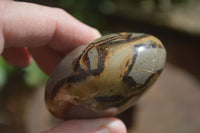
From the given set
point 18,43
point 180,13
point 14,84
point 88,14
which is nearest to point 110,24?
point 88,14

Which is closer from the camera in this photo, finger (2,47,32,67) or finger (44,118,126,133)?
finger (44,118,126,133)

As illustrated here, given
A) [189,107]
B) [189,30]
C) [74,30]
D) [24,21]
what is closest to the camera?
[24,21]

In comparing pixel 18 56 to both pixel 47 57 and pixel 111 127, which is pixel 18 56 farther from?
pixel 111 127

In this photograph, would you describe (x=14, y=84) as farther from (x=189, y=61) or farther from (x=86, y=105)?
(x=189, y=61)

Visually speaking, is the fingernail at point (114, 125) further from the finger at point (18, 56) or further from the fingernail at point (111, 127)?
the finger at point (18, 56)

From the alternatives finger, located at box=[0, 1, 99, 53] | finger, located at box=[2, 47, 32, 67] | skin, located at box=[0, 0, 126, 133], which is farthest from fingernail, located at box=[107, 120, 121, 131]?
finger, located at box=[2, 47, 32, 67]

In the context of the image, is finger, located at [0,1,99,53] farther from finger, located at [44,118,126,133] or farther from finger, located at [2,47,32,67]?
finger, located at [44,118,126,133]

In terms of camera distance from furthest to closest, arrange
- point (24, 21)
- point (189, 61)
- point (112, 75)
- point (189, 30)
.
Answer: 1. point (189, 30)
2. point (189, 61)
3. point (24, 21)
4. point (112, 75)
